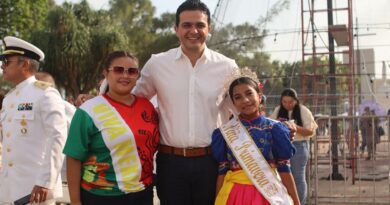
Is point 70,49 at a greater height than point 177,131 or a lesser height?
greater

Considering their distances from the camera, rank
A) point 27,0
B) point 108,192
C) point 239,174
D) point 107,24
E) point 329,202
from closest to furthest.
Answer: point 108,192 < point 239,174 < point 329,202 < point 107,24 < point 27,0

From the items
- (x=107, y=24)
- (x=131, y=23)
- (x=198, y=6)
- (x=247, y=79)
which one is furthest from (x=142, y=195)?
(x=131, y=23)

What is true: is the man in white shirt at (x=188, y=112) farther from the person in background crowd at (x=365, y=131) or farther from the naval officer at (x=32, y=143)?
the person in background crowd at (x=365, y=131)

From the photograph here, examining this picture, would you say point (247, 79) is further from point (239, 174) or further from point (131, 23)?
point (131, 23)

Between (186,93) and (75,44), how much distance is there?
73.0ft

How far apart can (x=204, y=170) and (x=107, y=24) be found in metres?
24.4

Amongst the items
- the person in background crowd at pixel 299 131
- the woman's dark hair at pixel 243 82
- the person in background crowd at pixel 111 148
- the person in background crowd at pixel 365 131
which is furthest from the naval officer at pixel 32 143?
the person in background crowd at pixel 365 131

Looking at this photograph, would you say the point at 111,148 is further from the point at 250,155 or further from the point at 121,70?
the point at 250,155

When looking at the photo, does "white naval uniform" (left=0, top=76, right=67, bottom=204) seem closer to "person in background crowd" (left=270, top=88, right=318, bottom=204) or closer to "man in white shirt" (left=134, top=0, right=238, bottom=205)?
"man in white shirt" (left=134, top=0, right=238, bottom=205)

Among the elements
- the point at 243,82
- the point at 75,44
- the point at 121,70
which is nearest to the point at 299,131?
the point at 243,82

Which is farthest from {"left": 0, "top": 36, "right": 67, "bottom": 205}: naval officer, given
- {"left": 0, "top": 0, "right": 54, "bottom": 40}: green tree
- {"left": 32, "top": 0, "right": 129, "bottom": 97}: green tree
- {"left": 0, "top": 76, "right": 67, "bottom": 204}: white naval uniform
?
{"left": 0, "top": 0, "right": 54, "bottom": 40}: green tree

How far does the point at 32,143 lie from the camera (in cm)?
340

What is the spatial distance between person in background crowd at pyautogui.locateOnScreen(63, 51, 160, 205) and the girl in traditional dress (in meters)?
0.42

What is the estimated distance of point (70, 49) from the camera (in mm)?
24406
